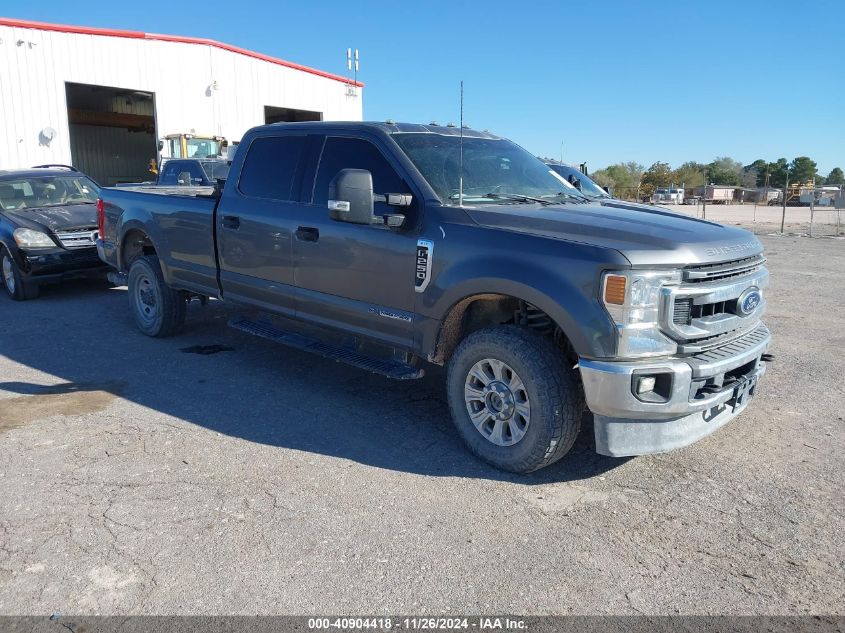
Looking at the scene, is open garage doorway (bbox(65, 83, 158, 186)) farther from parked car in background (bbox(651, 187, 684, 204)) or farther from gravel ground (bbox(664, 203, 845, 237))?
parked car in background (bbox(651, 187, 684, 204))

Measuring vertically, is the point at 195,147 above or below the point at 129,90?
below

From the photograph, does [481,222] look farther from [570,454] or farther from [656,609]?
[656,609]

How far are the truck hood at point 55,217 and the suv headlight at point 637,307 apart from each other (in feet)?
26.9

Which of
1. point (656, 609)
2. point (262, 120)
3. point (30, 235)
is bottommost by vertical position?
point (656, 609)

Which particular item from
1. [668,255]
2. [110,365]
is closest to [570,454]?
[668,255]

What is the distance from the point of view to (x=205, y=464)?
13.3 ft

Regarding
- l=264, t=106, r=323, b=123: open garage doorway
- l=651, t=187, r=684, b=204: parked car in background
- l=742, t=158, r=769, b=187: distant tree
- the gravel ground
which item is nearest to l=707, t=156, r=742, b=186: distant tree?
l=742, t=158, r=769, b=187: distant tree

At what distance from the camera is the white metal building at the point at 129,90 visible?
21.4 m

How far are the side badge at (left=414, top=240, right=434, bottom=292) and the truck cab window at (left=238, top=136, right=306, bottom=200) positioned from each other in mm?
1467

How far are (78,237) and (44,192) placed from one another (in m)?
1.57

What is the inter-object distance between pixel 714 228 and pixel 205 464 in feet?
11.3

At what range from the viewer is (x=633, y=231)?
145 inches

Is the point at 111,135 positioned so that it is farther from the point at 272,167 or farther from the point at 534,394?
the point at 534,394

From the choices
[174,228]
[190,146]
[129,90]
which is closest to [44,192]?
[174,228]
